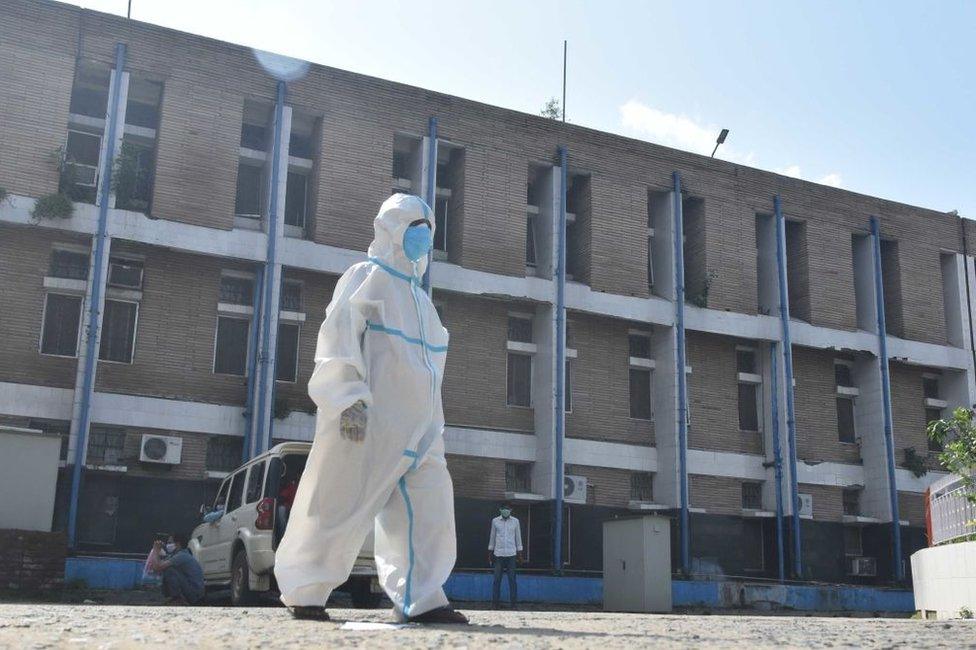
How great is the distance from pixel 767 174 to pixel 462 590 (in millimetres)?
13564

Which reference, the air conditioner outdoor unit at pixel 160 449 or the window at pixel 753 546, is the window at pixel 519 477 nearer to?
the window at pixel 753 546

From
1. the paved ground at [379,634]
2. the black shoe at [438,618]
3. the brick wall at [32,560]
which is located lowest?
the paved ground at [379,634]

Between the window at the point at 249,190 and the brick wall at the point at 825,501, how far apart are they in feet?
47.3

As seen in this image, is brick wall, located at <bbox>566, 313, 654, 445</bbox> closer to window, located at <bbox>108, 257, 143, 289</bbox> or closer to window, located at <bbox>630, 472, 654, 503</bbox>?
window, located at <bbox>630, 472, 654, 503</bbox>

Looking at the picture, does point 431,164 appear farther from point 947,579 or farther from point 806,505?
point 947,579

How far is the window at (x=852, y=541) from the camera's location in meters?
26.5

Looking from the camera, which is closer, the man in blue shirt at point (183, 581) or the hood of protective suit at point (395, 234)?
the hood of protective suit at point (395, 234)

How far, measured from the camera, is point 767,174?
2728cm

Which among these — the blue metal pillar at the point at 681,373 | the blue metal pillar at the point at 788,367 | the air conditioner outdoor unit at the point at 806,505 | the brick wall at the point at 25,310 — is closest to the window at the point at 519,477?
the blue metal pillar at the point at 681,373

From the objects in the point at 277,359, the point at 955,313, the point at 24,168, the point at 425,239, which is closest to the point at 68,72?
the point at 24,168

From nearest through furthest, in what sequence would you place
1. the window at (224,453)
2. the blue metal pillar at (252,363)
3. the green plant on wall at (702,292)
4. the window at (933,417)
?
the blue metal pillar at (252,363) → the window at (224,453) → the green plant on wall at (702,292) → the window at (933,417)

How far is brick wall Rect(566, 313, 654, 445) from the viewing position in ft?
79.5

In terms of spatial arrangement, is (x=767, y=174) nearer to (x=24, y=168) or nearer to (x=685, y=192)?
(x=685, y=192)

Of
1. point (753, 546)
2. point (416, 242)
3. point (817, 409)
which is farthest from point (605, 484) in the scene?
point (416, 242)
